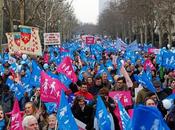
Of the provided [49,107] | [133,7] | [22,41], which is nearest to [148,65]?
[22,41]

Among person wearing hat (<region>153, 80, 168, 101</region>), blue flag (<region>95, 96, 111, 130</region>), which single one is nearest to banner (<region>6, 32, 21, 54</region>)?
person wearing hat (<region>153, 80, 168, 101</region>)

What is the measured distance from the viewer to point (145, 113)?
4.44m

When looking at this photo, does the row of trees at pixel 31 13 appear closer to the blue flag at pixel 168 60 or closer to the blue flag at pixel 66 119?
the blue flag at pixel 168 60

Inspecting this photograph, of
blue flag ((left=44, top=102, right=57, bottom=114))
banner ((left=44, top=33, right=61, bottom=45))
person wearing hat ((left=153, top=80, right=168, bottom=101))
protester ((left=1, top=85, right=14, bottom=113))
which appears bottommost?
protester ((left=1, top=85, right=14, bottom=113))

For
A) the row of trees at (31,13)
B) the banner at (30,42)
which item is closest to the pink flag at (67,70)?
the banner at (30,42)

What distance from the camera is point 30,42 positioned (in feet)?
51.5

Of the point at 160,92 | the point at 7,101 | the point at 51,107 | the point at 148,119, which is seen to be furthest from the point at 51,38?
the point at 148,119

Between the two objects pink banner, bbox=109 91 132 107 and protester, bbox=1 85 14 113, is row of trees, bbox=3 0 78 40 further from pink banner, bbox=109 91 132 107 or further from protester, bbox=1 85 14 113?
pink banner, bbox=109 91 132 107

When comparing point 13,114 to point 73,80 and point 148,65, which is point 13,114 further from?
point 148,65

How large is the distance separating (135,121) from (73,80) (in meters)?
8.16

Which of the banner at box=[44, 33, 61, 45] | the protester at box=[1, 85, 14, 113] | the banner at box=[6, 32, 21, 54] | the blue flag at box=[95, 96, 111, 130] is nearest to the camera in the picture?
the blue flag at box=[95, 96, 111, 130]

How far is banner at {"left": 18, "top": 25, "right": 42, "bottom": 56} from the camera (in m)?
15.7

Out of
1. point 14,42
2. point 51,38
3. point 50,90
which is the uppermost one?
point 14,42

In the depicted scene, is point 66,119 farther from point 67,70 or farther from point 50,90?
point 67,70
